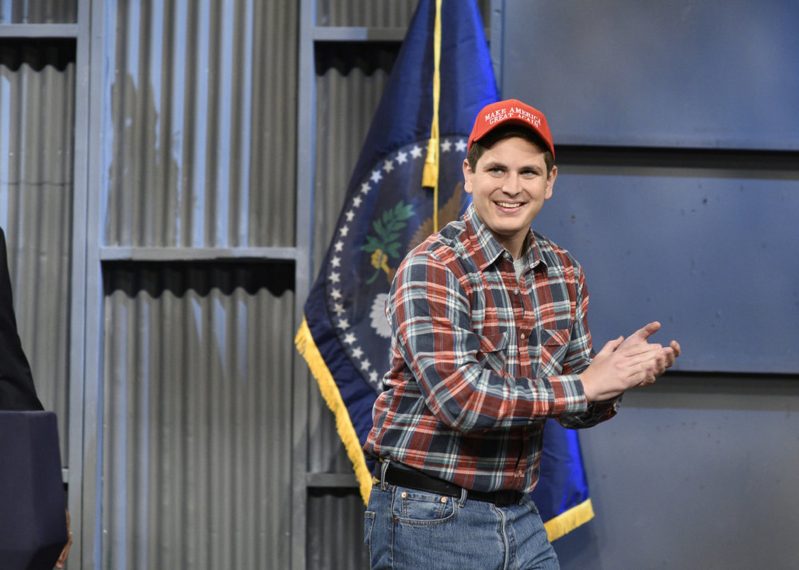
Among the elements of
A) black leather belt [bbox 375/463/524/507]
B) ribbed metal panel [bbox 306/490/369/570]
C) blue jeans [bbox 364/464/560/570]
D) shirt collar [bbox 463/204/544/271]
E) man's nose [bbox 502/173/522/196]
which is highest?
man's nose [bbox 502/173/522/196]

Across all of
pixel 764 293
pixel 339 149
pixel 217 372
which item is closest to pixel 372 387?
pixel 217 372

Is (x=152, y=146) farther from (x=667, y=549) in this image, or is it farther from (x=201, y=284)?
(x=667, y=549)

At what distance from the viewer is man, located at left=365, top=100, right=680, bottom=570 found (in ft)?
6.04

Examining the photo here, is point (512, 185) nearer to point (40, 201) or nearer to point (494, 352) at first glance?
point (494, 352)

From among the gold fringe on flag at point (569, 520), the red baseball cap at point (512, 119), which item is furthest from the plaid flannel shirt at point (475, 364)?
the gold fringe on flag at point (569, 520)

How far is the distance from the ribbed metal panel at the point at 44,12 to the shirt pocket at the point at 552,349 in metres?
2.39

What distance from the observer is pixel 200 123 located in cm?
350

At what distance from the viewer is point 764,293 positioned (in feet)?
10.9

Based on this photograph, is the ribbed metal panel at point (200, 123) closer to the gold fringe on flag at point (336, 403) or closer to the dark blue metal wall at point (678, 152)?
the gold fringe on flag at point (336, 403)

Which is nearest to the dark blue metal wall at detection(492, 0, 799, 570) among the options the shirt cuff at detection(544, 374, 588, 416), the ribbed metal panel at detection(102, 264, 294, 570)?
the ribbed metal panel at detection(102, 264, 294, 570)

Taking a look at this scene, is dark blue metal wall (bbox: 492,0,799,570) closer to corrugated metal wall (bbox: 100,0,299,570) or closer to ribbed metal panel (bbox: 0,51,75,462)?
corrugated metal wall (bbox: 100,0,299,570)

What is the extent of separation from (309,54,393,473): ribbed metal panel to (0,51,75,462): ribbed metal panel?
36.6 inches

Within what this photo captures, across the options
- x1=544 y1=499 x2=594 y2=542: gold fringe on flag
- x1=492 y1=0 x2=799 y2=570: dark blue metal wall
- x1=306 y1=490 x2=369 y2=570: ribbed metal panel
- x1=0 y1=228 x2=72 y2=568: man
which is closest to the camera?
x1=0 y1=228 x2=72 y2=568: man

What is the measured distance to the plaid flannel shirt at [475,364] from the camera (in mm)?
1822
